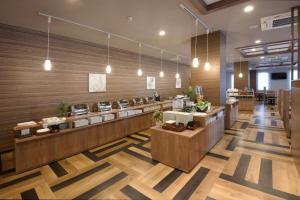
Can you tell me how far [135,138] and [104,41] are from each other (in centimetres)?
312

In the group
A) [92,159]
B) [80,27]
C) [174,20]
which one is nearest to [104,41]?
[80,27]

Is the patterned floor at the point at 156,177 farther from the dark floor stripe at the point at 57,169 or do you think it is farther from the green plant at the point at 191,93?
the green plant at the point at 191,93

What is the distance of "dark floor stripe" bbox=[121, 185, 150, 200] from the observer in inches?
85.3

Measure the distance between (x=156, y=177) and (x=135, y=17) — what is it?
10.4 feet

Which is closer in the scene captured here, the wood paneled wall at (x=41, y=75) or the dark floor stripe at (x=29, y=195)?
the dark floor stripe at (x=29, y=195)

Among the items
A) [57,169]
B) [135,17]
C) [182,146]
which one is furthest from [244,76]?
[57,169]

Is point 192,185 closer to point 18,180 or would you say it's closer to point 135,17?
point 18,180

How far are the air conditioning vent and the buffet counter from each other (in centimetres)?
407

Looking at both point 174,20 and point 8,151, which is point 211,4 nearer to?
point 174,20

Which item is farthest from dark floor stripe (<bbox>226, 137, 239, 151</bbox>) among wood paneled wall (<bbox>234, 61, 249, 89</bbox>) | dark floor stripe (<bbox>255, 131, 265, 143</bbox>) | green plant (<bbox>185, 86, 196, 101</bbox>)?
wood paneled wall (<bbox>234, 61, 249, 89</bbox>)

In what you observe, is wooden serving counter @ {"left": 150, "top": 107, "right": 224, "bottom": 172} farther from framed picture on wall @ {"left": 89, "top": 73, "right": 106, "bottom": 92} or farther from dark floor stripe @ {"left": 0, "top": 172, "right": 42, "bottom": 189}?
framed picture on wall @ {"left": 89, "top": 73, "right": 106, "bottom": 92}

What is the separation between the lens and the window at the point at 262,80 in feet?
50.3

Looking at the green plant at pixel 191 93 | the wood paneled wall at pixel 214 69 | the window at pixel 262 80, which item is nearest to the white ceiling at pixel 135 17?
the wood paneled wall at pixel 214 69

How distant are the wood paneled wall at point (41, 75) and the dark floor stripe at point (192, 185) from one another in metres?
3.72
